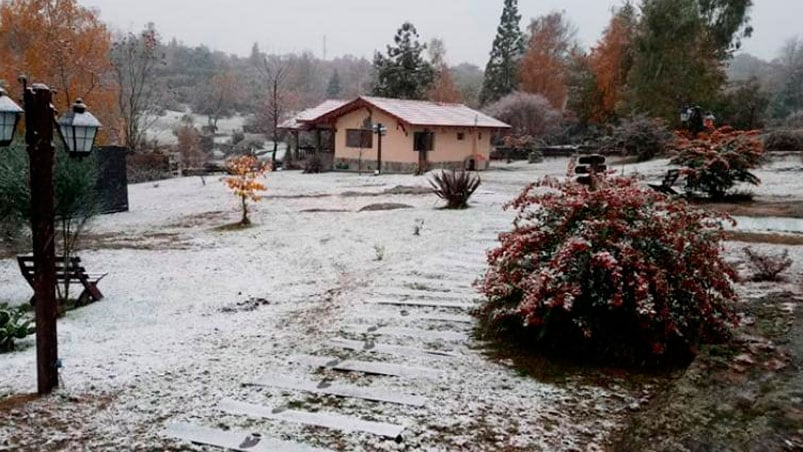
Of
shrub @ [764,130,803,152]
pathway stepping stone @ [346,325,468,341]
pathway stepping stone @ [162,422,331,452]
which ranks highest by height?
shrub @ [764,130,803,152]

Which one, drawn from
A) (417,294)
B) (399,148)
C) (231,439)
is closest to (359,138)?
(399,148)

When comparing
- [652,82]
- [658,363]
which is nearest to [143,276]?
[658,363]

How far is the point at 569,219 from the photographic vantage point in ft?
14.6

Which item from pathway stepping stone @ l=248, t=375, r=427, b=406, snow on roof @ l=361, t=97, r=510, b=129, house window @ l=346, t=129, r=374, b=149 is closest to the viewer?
pathway stepping stone @ l=248, t=375, r=427, b=406

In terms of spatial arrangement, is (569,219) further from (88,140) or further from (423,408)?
(88,140)

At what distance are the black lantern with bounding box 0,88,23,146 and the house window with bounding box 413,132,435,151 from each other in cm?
1954

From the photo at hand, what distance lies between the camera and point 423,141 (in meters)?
23.1

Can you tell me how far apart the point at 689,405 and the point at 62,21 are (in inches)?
898

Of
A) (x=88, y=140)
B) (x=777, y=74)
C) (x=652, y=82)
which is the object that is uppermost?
(x=777, y=74)

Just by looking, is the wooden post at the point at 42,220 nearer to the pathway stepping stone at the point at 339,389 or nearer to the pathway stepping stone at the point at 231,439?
the pathway stepping stone at the point at 231,439

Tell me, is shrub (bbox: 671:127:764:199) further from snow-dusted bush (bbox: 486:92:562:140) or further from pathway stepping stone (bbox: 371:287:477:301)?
snow-dusted bush (bbox: 486:92:562:140)

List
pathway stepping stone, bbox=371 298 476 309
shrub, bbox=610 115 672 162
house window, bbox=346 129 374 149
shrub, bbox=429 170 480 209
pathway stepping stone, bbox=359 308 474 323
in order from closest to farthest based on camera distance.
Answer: pathway stepping stone, bbox=359 308 474 323 → pathway stepping stone, bbox=371 298 476 309 → shrub, bbox=429 170 480 209 → shrub, bbox=610 115 672 162 → house window, bbox=346 129 374 149

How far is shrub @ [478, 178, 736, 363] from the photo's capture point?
3.87 m

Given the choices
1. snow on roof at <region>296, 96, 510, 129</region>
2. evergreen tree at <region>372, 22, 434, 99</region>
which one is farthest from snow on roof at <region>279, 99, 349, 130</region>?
evergreen tree at <region>372, 22, 434, 99</region>
